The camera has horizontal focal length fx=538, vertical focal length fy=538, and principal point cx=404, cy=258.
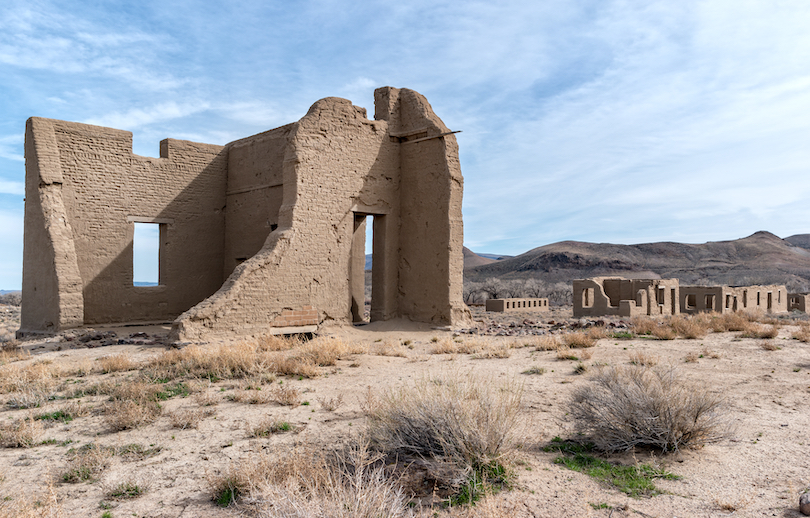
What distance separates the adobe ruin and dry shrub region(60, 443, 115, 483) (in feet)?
58.7

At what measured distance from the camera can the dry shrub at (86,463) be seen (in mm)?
4121

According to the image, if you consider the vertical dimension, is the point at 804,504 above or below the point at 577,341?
below

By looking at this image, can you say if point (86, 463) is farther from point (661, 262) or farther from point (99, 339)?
point (661, 262)

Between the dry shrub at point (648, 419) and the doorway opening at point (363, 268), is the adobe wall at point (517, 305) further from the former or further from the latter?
the dry shrub at point (648, 419)

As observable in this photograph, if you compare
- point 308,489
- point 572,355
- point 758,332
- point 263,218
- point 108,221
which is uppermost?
point 263,218

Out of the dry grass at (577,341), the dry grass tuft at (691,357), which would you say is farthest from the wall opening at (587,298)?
the dry grass tuft at (691,357)

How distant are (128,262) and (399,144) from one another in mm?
7769

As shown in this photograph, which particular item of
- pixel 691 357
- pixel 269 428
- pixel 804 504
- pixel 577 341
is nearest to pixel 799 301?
Answer: pixel 577 341

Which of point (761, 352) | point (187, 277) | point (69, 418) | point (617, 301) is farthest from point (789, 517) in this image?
point (617, 301)

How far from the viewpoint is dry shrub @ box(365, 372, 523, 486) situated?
4.05 m

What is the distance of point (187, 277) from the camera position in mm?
14883

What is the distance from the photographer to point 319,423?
553 centimetres

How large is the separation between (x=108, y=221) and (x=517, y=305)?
17.1m

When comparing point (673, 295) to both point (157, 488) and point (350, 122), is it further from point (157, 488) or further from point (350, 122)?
point (157, 488)
